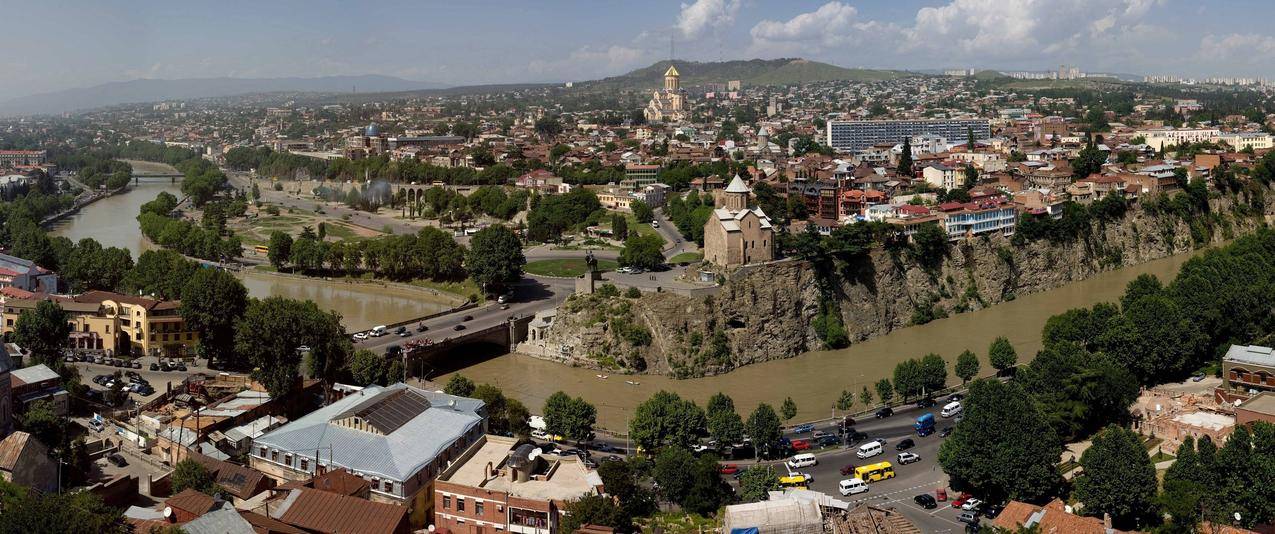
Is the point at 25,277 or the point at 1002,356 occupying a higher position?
the point at 25,277

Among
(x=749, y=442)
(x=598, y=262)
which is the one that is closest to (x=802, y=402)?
(x=749, y=442)

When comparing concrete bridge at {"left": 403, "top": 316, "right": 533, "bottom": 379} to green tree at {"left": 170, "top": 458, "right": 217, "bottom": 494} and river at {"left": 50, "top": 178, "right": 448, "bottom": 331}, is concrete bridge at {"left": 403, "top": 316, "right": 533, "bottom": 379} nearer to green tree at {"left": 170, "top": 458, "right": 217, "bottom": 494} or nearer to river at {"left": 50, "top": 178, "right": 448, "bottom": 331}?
river at {"left": 50, "top": 178, "right": 448, "bottom": 331}

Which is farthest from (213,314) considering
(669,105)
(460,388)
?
(669,105)

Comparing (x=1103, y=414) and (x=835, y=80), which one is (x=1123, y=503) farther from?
(x=835, y=80)

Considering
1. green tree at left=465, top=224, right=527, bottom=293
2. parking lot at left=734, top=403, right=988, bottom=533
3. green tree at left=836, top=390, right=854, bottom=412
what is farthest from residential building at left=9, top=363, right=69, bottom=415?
green tree at left=465, top=224, right=527, bottom=293

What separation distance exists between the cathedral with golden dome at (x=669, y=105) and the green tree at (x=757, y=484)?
6355 centimetres

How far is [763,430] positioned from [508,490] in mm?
3585

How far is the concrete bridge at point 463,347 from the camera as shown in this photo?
17.4 meters

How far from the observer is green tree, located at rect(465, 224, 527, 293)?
72.6ft

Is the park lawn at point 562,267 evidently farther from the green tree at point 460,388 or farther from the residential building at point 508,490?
the residential building at point 508,490

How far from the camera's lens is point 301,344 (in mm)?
15109

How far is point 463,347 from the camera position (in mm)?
18828

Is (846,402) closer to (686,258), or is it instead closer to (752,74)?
(686,258)

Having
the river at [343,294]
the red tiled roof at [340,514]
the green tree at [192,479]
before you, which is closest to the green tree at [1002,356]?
the red tiled roof at [340,514]
